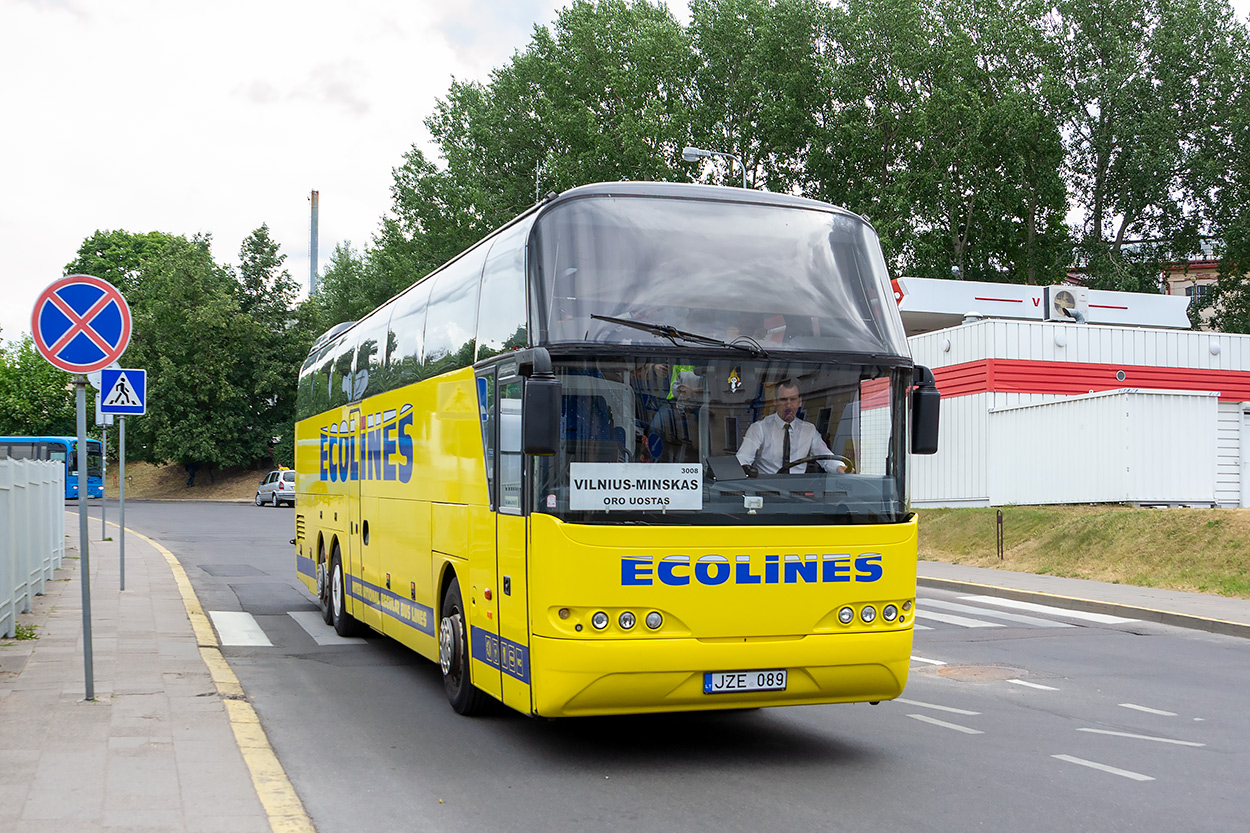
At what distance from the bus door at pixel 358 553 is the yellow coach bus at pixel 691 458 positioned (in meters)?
3.62

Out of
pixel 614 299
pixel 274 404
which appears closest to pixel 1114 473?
pixel 614 299

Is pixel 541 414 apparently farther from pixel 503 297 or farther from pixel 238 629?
pixel 238 629

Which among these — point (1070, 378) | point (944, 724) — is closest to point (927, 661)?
point (944, 724)

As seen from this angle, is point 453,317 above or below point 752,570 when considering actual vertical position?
above

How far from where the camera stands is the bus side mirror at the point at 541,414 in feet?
20.9

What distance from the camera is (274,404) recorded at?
69.8 m

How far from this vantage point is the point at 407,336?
10.5 m

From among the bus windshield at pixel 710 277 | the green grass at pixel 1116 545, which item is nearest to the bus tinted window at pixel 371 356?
the bus windshield at pixel 710 277

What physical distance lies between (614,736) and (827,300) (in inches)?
120

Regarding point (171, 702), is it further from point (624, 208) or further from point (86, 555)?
point (624, 208)

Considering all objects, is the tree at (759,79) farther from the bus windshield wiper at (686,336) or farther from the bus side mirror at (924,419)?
the bus windshield wiper at (686,336)

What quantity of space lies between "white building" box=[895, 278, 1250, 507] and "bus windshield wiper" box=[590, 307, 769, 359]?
1788cm

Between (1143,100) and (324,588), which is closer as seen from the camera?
(324,588)

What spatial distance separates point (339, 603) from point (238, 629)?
1134mm
